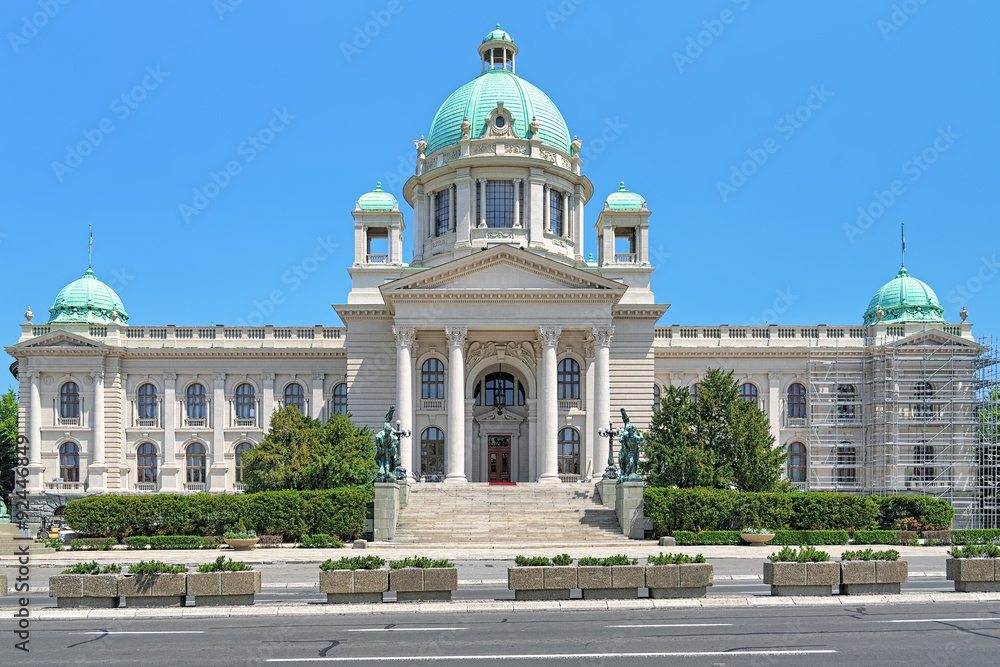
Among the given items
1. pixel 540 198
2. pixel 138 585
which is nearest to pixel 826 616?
pixel 138 585

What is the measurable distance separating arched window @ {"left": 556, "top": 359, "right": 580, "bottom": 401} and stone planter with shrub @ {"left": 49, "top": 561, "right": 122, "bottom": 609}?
39.5 metres

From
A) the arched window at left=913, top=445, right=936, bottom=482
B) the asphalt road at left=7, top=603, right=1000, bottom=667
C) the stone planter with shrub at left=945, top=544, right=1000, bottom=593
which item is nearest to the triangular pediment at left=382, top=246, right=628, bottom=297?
the arched window at left=913, top=445, right=936, bottom=482

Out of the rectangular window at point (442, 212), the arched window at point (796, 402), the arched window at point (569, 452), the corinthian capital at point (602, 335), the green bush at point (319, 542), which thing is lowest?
the green bush at point (319, 542)

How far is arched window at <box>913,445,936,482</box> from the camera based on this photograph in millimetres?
62344

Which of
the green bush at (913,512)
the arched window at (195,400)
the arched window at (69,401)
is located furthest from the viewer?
the arched window at (195,400)

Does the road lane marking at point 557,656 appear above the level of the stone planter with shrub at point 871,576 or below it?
above

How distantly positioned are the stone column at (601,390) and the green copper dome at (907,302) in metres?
24.7

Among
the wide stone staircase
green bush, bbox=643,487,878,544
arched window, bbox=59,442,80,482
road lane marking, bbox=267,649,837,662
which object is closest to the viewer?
road lane marking, bbox=267,649,837,662

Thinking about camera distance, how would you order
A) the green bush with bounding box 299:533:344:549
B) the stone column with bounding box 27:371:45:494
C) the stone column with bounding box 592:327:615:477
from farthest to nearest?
the stone column with bounding box 27:371:45:494
the stone column with bounding box 592:327:615:477
the green bush with bounding box 299:533:344:549

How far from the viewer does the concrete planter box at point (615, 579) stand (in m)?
21.7

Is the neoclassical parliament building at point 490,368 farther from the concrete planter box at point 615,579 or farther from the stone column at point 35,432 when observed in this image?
the concrete planter box at point 615,579

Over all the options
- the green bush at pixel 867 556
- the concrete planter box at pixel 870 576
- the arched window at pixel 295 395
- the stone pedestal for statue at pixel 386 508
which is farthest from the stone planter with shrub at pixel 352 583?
the arched window at pixel 295 395

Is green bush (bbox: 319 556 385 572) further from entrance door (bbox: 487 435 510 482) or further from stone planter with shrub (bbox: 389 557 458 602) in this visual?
entrance door (bbox: 487 435 510 482)

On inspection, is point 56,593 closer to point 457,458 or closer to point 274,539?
point 274,539
